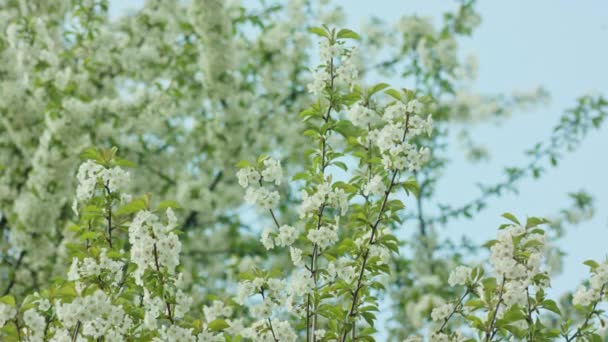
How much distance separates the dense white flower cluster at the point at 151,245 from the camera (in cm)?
355

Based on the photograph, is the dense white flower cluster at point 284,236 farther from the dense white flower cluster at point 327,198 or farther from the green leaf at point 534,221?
the green leaf at point 534,221

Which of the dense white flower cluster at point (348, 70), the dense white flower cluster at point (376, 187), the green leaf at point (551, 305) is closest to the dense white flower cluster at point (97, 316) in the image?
the dense white flower cluster at point (376, 187)

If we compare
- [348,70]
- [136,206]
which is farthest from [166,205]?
[348,70]

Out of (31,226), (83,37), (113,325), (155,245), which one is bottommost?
(113,325)

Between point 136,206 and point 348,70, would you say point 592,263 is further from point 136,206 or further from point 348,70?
point 136,206

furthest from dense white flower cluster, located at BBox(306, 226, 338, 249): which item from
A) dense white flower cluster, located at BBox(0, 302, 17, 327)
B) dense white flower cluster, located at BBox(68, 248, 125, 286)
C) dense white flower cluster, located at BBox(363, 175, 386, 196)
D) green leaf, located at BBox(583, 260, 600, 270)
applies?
dense white flower cluster, located at BBox(0, 302, 17, 327)

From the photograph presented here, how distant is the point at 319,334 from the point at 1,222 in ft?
16.8

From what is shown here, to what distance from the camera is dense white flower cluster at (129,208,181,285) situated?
3.55m

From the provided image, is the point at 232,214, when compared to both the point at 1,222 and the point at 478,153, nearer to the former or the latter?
the point at 1,222

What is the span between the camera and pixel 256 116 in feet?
29.6

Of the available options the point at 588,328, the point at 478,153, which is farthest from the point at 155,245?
the point at 478,153

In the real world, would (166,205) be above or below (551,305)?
above

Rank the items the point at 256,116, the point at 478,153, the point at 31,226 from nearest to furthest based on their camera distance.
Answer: the point at 31,226
the point at 256,116
the point at 478,153

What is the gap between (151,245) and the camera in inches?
139
